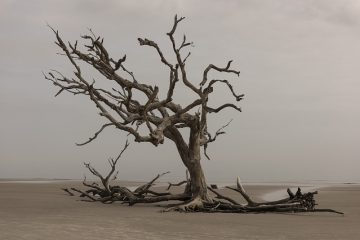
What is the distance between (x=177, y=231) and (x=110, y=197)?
7202 millimetres

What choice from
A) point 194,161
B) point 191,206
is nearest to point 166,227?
point 191,206

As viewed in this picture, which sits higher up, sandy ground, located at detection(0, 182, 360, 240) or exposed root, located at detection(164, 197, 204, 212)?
exposed root, located at detection(164, 197, 204, 212)

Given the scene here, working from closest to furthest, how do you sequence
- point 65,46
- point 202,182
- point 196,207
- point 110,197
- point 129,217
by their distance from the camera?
point 129,217
point 65,46
point 196,207
point 202,182
point 110,197

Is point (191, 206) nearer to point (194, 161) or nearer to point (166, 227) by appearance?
point (194, 161)

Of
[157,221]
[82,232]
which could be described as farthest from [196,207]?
[82,232]

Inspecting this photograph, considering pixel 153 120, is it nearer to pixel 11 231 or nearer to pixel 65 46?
pixel 65 46

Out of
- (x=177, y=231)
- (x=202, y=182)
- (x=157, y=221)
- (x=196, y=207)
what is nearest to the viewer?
(x=177, y=231)

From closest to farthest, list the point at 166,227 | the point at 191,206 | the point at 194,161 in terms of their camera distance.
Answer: the point at 166,227, the point at 191,206, the point at 194,161

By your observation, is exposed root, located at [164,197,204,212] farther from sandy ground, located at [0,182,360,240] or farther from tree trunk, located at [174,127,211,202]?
sandy ground, located at [0,182,360,240]

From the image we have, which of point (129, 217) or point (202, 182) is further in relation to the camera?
point (202, 182)

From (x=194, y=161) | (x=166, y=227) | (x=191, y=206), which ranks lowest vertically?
(x=166, y=227)

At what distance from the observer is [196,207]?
39.3 feet

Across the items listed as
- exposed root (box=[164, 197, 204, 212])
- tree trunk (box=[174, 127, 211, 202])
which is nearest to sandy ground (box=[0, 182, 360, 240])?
exposed root (box=[164, 197, 204, 212])

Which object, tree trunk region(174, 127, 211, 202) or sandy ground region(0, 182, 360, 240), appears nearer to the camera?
sandy ground region(0, 182, 360, 240)
